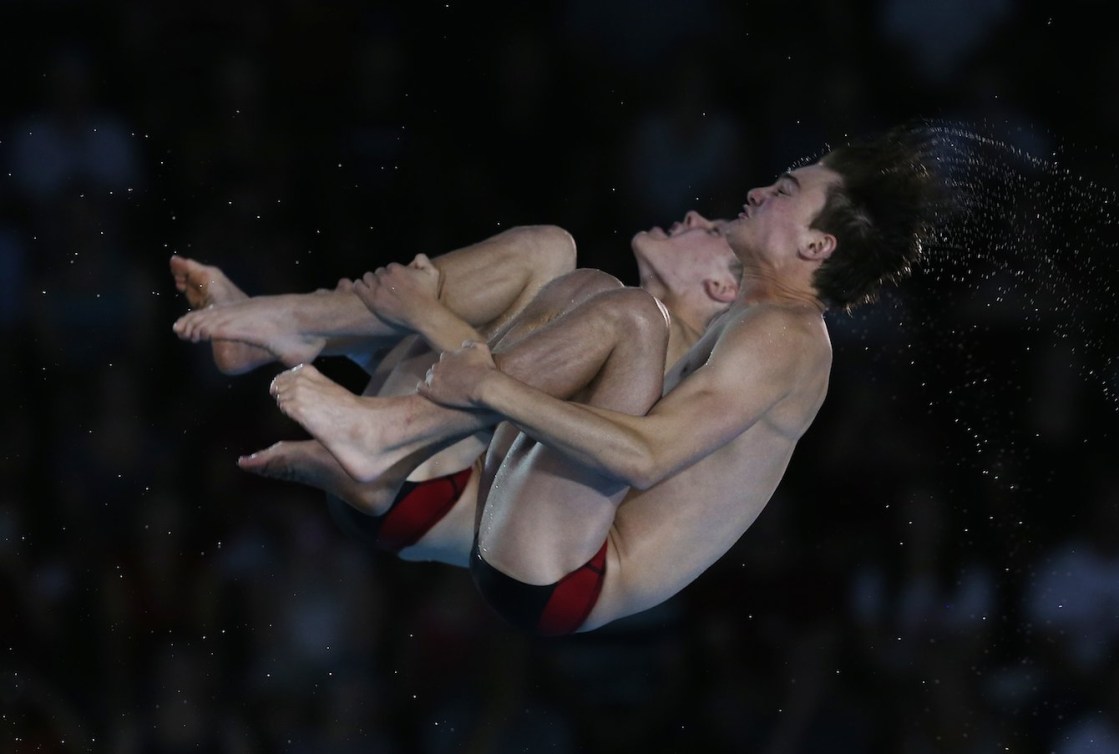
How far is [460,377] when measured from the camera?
85.0 inches

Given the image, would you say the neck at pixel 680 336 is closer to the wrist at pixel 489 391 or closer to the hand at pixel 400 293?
the hand at pixel 400 293

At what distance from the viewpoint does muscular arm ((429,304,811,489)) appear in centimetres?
211

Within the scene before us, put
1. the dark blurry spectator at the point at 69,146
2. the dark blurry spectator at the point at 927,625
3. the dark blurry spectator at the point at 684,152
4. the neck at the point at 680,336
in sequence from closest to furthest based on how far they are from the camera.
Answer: the neck at the point at 680,336, the dark blurry spectator at the point at 927,625, the dark blurry spectator at the point at 69,146, the dark blurry spectator at the point at 684,152

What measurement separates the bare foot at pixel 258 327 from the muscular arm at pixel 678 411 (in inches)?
26.2

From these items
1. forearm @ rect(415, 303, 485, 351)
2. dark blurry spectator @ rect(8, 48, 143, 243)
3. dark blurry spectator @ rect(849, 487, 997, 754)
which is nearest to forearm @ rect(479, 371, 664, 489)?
forearm @ rect(415, 303, 485, 351)

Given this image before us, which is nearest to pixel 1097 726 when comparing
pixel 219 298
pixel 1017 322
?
pixel 1017 322

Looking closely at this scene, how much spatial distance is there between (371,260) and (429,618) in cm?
112

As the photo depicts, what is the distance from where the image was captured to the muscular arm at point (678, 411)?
2111mm

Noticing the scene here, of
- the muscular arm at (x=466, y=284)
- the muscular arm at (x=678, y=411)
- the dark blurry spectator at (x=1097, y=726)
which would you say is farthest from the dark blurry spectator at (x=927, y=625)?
the muscular arm at (x=678, y=411)

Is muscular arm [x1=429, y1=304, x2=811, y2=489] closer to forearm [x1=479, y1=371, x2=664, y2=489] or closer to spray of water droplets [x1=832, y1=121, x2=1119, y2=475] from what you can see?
forearm [x1=479, y1=371, x2=664, y2=489]

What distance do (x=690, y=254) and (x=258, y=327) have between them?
980 millimetres

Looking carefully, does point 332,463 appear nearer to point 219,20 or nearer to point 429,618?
point 429,618

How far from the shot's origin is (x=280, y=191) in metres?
4.31

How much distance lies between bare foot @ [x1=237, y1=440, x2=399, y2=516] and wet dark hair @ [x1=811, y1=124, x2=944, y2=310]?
911 mm
